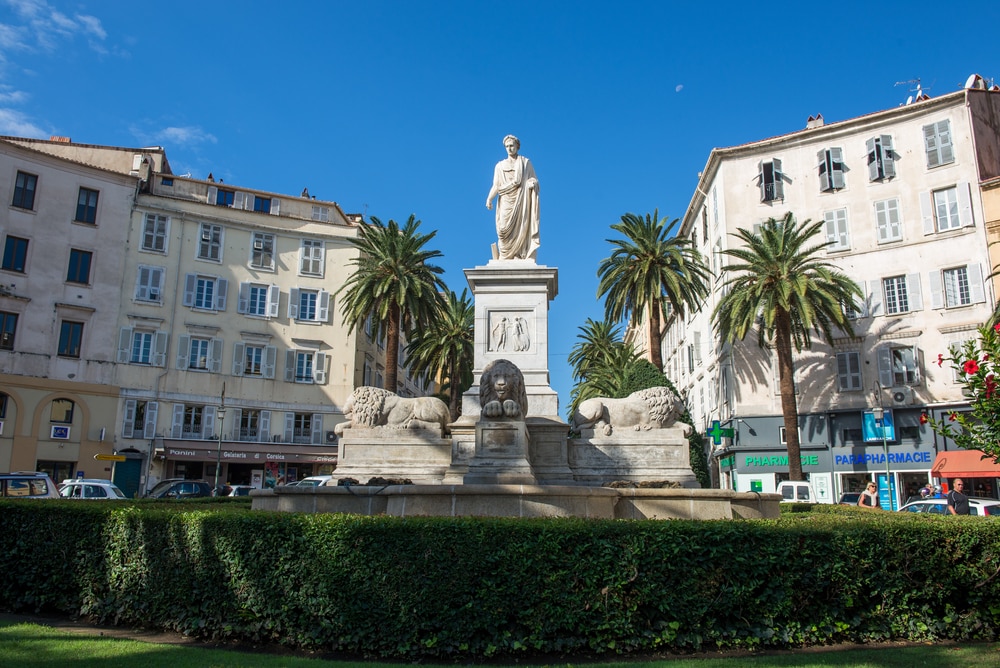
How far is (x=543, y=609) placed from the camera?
21.9 feet

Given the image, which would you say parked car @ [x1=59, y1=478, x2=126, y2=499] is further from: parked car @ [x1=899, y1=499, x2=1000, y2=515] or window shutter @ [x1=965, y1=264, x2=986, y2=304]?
window shutter @ [x1=965, y1=264, x2=986, y2=304]

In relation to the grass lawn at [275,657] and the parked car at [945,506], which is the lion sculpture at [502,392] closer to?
the grass lawn at [275,657]

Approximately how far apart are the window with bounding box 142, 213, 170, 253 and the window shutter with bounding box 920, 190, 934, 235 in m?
43.0

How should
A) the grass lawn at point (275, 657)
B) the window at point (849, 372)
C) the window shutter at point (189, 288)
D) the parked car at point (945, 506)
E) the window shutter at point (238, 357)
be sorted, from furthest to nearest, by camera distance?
the window shutter at point (238, 357), the window shutter at point (189, 288), the window at point (849, 372), the parked car at point (945, 506), the grass lawn at point (275, 657)

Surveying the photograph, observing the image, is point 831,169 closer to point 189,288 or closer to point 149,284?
point 189,288

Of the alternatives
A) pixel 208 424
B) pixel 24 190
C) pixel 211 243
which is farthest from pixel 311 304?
pixel 24 190

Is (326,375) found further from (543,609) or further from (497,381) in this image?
(543,609)

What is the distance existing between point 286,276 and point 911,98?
3961cm

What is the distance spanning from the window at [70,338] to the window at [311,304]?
12.3 m

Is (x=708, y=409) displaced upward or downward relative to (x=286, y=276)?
downward

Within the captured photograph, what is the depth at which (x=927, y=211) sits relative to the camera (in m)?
39.4

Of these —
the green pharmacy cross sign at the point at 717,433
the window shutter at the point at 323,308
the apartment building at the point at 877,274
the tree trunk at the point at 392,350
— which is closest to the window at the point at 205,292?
the window shutter at the point at 323,308

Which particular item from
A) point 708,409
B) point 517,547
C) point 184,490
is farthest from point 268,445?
point 517,547

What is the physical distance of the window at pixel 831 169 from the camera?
139ft
